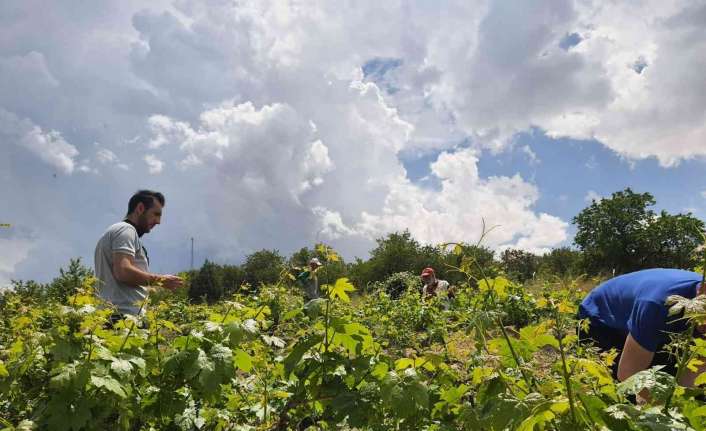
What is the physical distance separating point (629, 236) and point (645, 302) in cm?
4258

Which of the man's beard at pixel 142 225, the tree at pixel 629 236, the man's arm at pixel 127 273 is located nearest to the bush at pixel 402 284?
the man's beard at pixel 142 225

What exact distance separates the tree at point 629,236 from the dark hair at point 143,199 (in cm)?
3879

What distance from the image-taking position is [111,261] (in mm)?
3229

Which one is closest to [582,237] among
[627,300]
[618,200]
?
[618,200]

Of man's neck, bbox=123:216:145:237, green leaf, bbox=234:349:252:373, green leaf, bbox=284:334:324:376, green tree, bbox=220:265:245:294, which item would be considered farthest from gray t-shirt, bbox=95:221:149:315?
green tree, bbox=220:265:245:294

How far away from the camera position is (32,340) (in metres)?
1.83

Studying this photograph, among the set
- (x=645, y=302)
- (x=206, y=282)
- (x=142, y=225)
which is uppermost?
(x=206, y=282)

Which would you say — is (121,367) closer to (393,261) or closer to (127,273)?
(127,273)

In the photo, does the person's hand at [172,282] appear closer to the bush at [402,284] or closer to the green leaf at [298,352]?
the green leaf at [298,352]

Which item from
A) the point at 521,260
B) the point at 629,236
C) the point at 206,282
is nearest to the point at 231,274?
the point at 206,282

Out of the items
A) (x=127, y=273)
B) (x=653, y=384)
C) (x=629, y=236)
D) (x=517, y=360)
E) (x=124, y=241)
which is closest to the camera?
(x=653, y=384)

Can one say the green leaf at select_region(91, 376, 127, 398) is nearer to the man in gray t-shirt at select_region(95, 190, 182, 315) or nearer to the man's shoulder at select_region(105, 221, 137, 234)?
the man in gray t-shirt at select_region(95, 190, 182, 315)

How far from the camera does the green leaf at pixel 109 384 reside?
56.9 inches

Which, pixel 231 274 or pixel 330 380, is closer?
pixel 330 380
